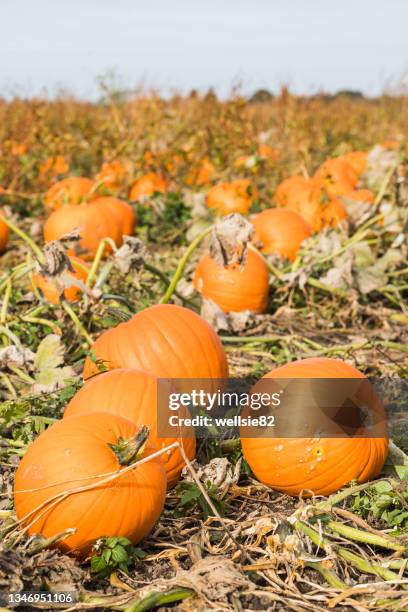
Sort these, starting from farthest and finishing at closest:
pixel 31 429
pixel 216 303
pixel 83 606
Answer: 1. pixel 216 303
2. pixel 31 429
3. pixel 83 606

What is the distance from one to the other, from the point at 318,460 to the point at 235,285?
6.66ft

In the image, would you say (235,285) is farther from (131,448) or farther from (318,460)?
(131,448)

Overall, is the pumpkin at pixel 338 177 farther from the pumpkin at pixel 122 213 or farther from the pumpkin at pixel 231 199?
the pumpkin at pixel 122 213

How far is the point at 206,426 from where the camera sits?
3.12 metres

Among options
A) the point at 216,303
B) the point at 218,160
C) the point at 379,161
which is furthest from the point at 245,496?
the point at 218,160

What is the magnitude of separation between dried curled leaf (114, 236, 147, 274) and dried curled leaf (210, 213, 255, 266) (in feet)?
1.16

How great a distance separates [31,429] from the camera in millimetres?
3078

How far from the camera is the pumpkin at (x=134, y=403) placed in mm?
2719

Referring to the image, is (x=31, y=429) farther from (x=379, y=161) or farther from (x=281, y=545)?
(x=379, y=161)

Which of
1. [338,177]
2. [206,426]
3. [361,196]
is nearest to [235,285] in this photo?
[206,426]

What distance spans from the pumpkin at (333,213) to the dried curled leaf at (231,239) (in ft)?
6.38

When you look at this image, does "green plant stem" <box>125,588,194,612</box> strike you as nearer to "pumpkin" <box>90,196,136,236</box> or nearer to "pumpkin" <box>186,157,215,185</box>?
"pumpkin" <box>90,196,136,236</box>

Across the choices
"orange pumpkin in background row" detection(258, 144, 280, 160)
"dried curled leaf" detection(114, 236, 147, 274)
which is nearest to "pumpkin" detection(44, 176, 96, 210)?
"dried curled leaf" detection(114, 236, 147, 274)

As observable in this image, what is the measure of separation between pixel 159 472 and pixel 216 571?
366mm
